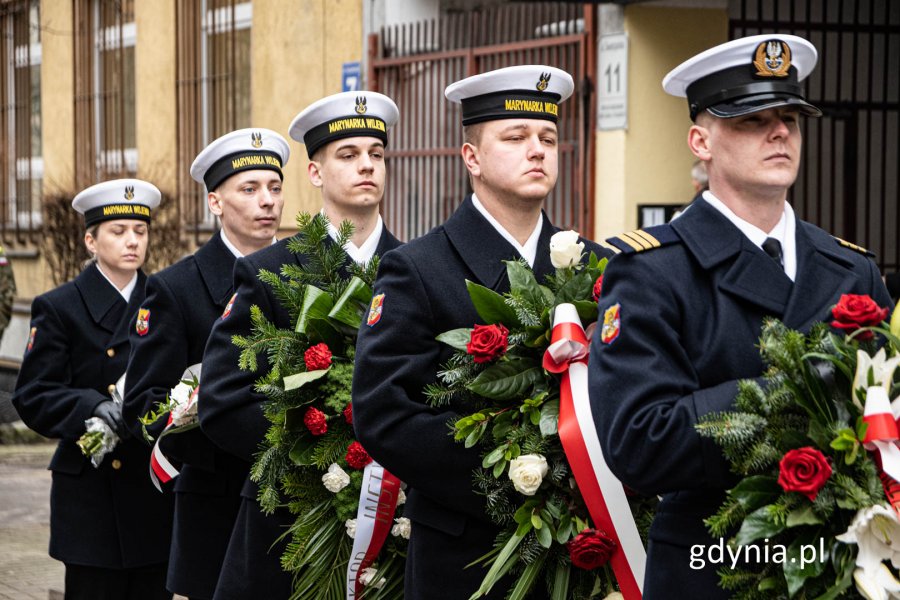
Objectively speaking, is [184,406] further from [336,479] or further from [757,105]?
[757,105]

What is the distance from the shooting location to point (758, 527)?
2713 millimetres

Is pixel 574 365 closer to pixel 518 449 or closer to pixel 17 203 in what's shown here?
pixel 518 449

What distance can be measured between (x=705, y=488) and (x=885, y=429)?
453 mm

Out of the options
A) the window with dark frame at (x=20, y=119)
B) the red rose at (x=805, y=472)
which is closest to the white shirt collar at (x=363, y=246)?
the red rose at (x=805, y=472)

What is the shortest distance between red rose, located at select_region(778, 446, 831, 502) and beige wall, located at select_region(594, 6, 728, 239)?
804cm

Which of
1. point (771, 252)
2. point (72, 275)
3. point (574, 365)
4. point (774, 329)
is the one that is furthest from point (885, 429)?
point (72, 275)

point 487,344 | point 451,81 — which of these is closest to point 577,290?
point 487,344

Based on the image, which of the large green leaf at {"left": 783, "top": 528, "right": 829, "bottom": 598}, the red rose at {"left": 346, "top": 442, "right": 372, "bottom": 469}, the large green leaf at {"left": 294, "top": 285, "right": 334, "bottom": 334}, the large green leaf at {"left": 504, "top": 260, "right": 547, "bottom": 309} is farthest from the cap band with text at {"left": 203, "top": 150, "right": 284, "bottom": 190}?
the large green leaf at {"left": 783, "top": 528, "right": 829, "bottom": 598}

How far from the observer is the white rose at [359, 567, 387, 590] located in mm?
4219

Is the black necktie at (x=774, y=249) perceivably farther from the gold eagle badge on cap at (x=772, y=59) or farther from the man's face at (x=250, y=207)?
the man's face at (x=250, y=207)

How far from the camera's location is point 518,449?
11.6ft

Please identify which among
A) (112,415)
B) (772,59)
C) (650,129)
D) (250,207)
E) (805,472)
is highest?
(650,129)

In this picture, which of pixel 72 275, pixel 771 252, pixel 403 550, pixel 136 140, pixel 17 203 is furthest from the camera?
pixel 17 203

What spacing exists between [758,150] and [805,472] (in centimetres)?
72
